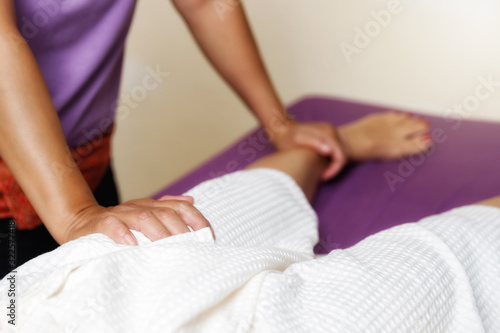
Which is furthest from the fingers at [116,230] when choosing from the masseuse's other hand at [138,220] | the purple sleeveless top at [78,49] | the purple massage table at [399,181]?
the purple massage table at [399,181]

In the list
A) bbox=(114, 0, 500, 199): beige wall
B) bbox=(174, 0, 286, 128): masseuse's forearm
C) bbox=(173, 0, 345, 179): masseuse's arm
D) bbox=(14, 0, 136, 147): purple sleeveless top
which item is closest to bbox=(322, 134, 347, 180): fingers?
bbox=(173, 0, 345, 179): masseuse's arm

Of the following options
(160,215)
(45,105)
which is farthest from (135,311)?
(45,105)

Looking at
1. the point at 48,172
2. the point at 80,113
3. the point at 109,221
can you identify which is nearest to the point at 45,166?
the point at 48,172

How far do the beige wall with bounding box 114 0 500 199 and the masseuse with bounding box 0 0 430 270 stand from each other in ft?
3.28

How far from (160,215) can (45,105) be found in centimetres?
22

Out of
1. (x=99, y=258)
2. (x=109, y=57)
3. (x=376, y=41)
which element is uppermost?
(x=109, y=57)

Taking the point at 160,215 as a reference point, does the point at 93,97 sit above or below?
above

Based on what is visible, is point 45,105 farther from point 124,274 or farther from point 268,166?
point 268,166

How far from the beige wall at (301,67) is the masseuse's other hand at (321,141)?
1.04m

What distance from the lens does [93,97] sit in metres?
1.11

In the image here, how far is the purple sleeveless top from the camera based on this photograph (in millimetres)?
983

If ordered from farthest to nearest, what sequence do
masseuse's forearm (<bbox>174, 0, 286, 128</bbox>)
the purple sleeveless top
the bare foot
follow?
the bare foot < masseuse's forearm (<bbox>174, 0, 286, 128</bbox>) < the purple sleeveless top

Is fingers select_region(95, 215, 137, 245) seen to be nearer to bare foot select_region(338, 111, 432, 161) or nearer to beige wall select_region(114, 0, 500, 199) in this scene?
bare foot select_region(338, 111, 432, 161)

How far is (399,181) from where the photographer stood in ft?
4.39
